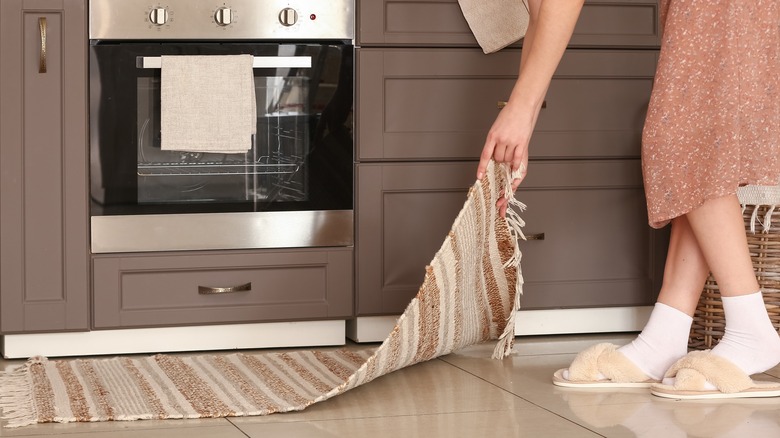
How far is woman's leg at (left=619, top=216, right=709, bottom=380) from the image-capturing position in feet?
7.07

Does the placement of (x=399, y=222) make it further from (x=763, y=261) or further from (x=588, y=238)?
(x=763, y=261)

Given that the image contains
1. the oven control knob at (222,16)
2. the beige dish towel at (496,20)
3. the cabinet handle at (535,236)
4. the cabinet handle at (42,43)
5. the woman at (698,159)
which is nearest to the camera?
the woman at (698,159)

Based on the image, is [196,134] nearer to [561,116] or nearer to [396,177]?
[396,177]

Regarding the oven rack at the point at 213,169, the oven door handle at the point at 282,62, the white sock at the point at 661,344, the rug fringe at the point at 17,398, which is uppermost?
the oven door handle at the point at 282,62

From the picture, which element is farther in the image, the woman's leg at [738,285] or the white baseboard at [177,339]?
Result: the white baseboard at [177,339]

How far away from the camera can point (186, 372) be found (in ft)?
7.40

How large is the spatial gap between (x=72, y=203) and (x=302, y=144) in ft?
1.74

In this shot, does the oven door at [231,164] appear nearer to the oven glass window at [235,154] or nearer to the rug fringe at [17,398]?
the oven glass window at [235,154]

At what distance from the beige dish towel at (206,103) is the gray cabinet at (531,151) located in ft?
0.91

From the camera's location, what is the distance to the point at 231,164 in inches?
99.3

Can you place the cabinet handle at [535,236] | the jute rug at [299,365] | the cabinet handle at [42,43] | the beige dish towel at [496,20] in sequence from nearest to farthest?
the jute rug at [299,365] → the cabinet handle at [42,43] → the beige dish towel at [496,20] → the cabinet handle at [535,236]

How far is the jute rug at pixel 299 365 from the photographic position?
1.95 m

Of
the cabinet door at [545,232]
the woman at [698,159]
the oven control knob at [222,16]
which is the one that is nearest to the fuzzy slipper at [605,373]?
the woman at [698,159]

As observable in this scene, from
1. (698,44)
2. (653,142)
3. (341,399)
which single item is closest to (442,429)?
(341,399)
